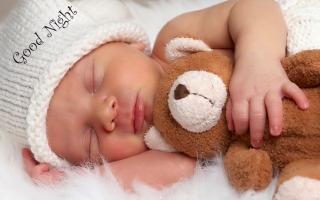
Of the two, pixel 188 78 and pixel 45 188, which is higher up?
pixel 188 78

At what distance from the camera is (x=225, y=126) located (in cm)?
87

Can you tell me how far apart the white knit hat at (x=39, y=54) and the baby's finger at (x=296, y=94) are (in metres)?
0.39

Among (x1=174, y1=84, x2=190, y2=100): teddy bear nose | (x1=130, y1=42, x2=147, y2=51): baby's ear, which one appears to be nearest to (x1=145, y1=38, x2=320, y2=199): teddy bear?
(x1=174, y1=84, x2=190, y2=100): teddy bear nose

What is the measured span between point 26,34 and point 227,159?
50cm

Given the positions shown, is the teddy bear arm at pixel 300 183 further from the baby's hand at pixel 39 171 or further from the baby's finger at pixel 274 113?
the baby's hand at pixel 39 171

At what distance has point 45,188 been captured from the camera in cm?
94

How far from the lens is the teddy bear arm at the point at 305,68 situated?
0.79 m

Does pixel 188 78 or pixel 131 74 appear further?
pixel 131 74

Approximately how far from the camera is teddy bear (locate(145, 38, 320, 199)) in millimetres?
781

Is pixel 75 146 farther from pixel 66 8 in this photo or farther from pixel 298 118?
pixel 298 118

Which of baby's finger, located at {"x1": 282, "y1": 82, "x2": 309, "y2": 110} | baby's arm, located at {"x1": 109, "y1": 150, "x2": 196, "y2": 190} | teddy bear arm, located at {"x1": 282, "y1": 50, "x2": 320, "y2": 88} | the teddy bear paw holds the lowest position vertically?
baby's arm, located at {"x1": 109, "y1": 150, "x2": 196, "y2": 190}

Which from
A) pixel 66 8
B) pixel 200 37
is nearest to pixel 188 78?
pixel 200 37

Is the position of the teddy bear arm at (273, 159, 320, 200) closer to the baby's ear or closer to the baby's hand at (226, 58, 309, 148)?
the baby's hand at (226, 58, 309, 148)

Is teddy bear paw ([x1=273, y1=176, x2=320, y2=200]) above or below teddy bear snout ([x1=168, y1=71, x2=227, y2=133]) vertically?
below
